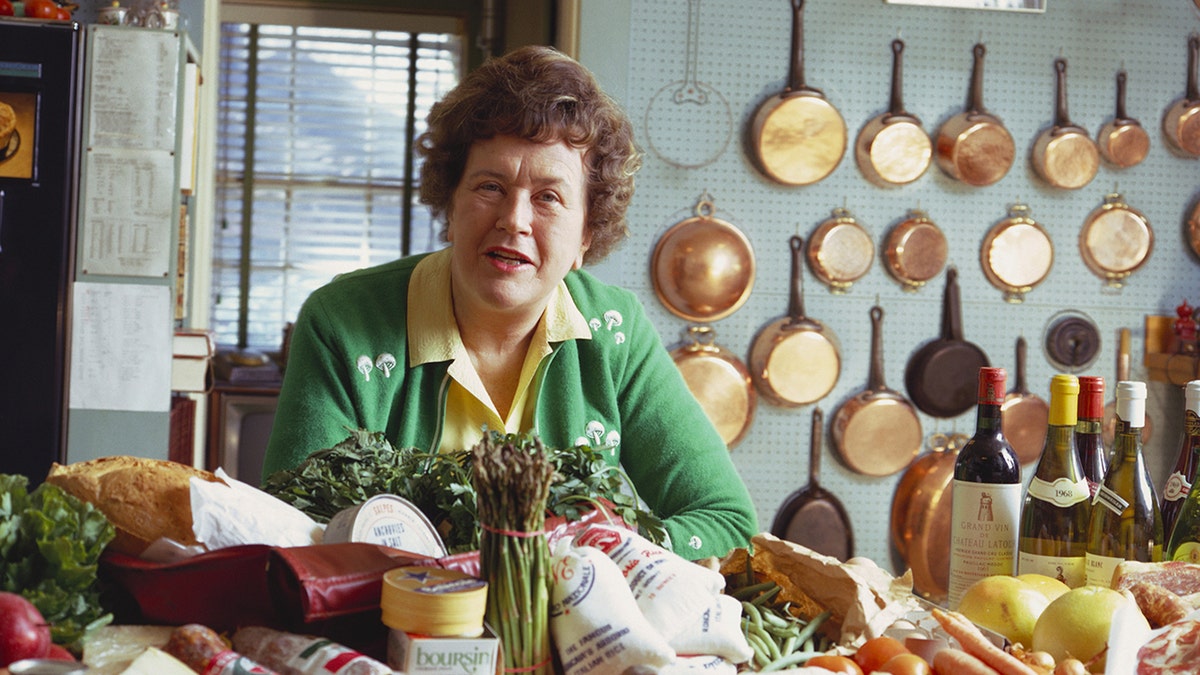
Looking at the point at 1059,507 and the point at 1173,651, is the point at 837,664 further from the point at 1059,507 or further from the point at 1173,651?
the point at 1059,507

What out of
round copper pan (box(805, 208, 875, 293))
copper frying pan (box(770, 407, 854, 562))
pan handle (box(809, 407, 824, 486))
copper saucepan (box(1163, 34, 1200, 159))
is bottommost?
copper frying pan (box(770, 407, 854, 562))

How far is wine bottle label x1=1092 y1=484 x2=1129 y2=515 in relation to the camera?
1396 millimetres

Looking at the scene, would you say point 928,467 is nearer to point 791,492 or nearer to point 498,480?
point 791,492

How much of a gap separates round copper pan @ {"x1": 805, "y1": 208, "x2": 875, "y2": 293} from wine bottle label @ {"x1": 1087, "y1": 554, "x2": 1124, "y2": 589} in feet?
7.29

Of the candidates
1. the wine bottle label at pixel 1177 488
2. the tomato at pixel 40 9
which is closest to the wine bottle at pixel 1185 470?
the wine bottle label at pixel 1177 488

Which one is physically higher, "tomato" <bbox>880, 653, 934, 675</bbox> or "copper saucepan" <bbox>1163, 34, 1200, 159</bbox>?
"copper saucepan" <bbox>1163, 34, 1200, 159</bbox>

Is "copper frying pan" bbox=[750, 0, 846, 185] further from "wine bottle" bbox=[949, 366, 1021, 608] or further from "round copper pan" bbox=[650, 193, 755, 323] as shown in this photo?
"wine bottle" bbox=[949, 366, 1021, 608]

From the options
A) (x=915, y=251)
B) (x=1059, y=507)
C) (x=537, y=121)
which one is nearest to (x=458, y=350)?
(x=537, y=121)

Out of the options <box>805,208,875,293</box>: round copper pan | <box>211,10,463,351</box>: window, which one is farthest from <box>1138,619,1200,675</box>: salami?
<box>211,10,463,351</box>: window

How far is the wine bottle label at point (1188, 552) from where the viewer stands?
54.8 inches

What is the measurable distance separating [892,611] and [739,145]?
2.53 meters

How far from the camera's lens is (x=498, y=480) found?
0.91 metres

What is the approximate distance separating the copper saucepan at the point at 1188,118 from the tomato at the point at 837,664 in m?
3.29

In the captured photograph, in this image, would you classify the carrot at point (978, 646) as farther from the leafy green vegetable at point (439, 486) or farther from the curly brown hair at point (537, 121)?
the curly brown hair at point (537, 121)
